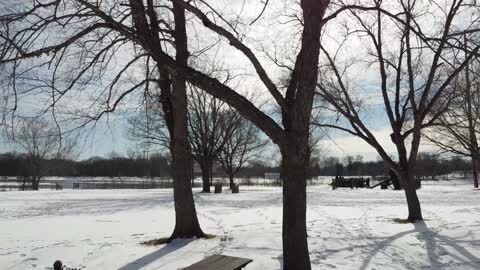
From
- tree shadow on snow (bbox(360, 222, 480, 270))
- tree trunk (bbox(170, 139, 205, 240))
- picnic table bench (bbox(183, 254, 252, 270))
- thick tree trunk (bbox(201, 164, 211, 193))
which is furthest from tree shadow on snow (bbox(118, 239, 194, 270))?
thick tree trunk (bbox(201, 164, 211, 193))

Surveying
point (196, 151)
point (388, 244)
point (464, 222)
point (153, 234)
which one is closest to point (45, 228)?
point (153, 234)

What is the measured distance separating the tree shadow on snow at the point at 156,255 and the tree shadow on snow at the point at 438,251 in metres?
3.55

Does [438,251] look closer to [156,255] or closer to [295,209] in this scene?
[295,209]

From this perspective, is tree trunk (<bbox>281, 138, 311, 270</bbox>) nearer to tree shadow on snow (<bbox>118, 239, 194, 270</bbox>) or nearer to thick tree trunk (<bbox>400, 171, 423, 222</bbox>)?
tree shadow on snow (<bbox>118, 239, 194, 270</bbox>)

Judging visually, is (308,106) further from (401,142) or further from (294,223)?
(401,142)

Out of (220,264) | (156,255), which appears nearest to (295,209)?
(220,264)

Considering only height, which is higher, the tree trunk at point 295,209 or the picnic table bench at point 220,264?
the tree trunk at point 295,209

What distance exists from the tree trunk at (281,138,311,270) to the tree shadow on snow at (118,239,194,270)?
109 inches

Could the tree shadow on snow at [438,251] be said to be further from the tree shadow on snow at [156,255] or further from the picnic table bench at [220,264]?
the tree shadow on snow at [156,255]

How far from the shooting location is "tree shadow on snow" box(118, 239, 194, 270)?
314 inches

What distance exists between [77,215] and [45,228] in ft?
12.0

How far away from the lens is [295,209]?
21.3ft

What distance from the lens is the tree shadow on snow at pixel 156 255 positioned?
798 cm

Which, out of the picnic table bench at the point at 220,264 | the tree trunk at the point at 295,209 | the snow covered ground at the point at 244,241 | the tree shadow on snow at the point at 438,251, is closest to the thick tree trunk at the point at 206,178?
the snow covered ground at the point at 244,241
